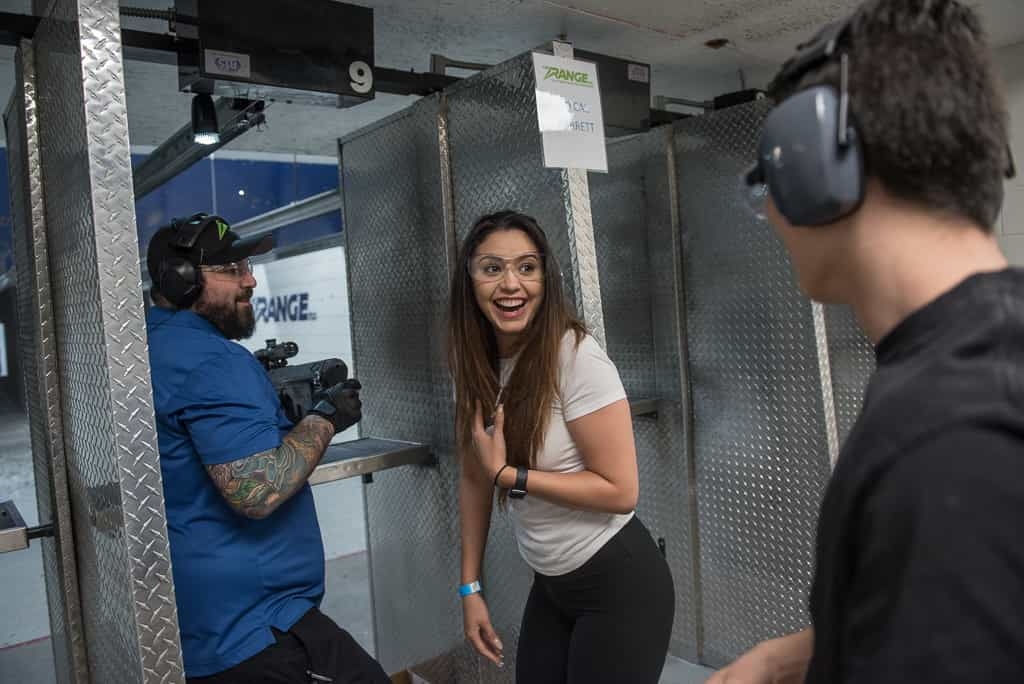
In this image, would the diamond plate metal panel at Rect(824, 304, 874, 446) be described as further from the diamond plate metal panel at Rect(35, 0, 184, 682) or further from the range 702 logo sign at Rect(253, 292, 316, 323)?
the range 702 logo sign at Rect(253, 292, 316, 323)

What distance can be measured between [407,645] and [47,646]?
2118 millimetres

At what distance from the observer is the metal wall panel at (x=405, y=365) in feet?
9.01

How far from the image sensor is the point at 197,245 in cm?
192

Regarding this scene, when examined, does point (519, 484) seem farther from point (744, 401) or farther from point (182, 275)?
point (744, 401)

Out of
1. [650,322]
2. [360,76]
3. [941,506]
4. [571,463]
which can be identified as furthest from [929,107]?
[650,322]

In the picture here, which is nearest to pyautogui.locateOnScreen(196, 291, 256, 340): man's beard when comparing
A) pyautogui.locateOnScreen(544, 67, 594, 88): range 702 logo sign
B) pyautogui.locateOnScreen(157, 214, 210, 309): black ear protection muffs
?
pyautogui.locateOnScreen(157, 214, 210, 309): black ear protection muffs

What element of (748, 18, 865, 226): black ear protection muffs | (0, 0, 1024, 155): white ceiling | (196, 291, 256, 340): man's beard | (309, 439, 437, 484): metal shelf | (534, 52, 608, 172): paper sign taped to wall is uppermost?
(0, 0, 1024, 155): white ceiling

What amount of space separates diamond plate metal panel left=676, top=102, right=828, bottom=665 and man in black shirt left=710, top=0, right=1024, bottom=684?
2.35m

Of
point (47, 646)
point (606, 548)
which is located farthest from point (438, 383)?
point (47, 646)

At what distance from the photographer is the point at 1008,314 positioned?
0.63 m

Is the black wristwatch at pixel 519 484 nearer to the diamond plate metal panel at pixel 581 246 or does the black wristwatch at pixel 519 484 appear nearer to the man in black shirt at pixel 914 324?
the diamond plate metal panel at pixel 581 246

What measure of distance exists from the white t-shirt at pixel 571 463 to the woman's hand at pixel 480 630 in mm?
255

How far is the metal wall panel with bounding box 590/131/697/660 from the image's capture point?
3.46 m

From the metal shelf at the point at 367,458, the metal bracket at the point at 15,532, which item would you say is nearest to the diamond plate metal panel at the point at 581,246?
the metal shelf at the point at 367,458
